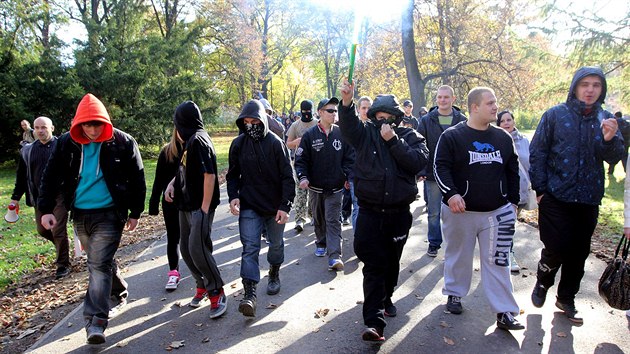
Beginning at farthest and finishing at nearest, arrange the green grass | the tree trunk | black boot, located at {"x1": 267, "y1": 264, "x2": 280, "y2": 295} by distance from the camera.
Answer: the tree trunk
the green grass
black boot, located at {"x1": 267, "y1": 264, "x2": 280, "y2": 295}

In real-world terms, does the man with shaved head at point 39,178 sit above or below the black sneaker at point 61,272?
above

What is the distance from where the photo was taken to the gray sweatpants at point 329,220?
242 inches

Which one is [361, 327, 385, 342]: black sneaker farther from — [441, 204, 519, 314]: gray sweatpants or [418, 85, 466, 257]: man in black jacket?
[418, 85, 466, 257]: man in black jacket

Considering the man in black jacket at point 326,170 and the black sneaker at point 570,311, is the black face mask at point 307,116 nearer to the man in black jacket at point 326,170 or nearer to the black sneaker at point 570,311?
the man in black jacket at point 326,170

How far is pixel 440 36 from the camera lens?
2153cm

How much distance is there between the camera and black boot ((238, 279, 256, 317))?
4.46 m

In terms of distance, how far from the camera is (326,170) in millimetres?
6316

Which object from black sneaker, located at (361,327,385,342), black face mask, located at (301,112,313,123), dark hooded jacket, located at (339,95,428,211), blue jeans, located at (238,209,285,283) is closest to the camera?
black sneaker, located at (361,327,385,342)

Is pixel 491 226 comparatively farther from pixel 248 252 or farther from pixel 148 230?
pixel 148 230

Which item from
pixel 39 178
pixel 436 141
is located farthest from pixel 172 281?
pixel 436 141

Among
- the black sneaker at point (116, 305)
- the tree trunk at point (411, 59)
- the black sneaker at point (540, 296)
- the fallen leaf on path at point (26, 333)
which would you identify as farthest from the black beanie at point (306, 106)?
the tree trunk at point (411, 59)

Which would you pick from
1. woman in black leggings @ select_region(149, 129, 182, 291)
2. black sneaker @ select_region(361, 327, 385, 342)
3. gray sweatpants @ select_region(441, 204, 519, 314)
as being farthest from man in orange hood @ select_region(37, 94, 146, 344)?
gray sweatpants @ select_region(441, 204, 519, 314)

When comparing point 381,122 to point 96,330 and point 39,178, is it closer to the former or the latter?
point 96,330

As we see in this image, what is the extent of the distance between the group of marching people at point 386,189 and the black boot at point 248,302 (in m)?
0.01
